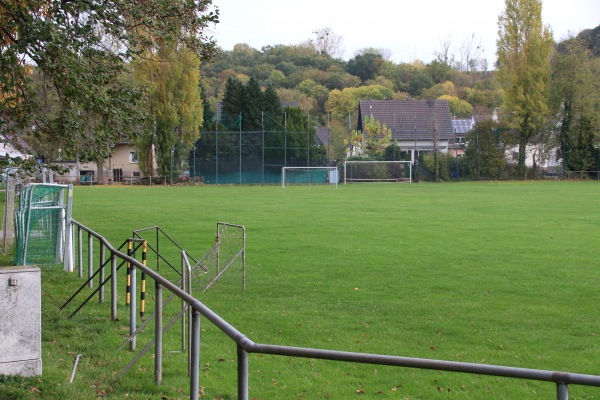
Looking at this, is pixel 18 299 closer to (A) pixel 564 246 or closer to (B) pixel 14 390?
(B) pixel 14 390

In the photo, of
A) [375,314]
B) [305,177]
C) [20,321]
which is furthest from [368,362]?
[305,177]

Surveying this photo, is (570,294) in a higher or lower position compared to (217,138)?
lower

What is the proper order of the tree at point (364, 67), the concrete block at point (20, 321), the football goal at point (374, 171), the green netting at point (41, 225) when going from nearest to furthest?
the concrete block at point (20, 321) → the green netting at point (41, 225) → the football goal at point (374, 171) → the tree at point (364, 67)

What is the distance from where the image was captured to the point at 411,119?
80312 mm

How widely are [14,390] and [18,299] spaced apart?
2.60 feet

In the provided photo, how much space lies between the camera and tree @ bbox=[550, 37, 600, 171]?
187ft

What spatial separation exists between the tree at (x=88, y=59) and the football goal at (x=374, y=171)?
1858 inches

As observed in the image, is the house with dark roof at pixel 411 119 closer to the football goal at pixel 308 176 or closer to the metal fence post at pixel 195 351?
the football goal at pixel 308 176

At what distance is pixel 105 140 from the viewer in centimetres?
994

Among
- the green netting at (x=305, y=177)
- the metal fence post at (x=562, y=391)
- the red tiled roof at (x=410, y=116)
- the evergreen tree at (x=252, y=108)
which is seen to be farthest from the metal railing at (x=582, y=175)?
the metal fence post at (x=562, y=391)

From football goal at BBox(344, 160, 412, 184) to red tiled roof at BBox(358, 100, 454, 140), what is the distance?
18995 mm

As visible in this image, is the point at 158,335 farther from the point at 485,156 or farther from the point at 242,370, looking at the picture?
the point at 485,156

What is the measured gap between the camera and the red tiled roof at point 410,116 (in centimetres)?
7756

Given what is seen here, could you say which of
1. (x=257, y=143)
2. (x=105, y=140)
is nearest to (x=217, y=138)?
(x=257, y=143)
